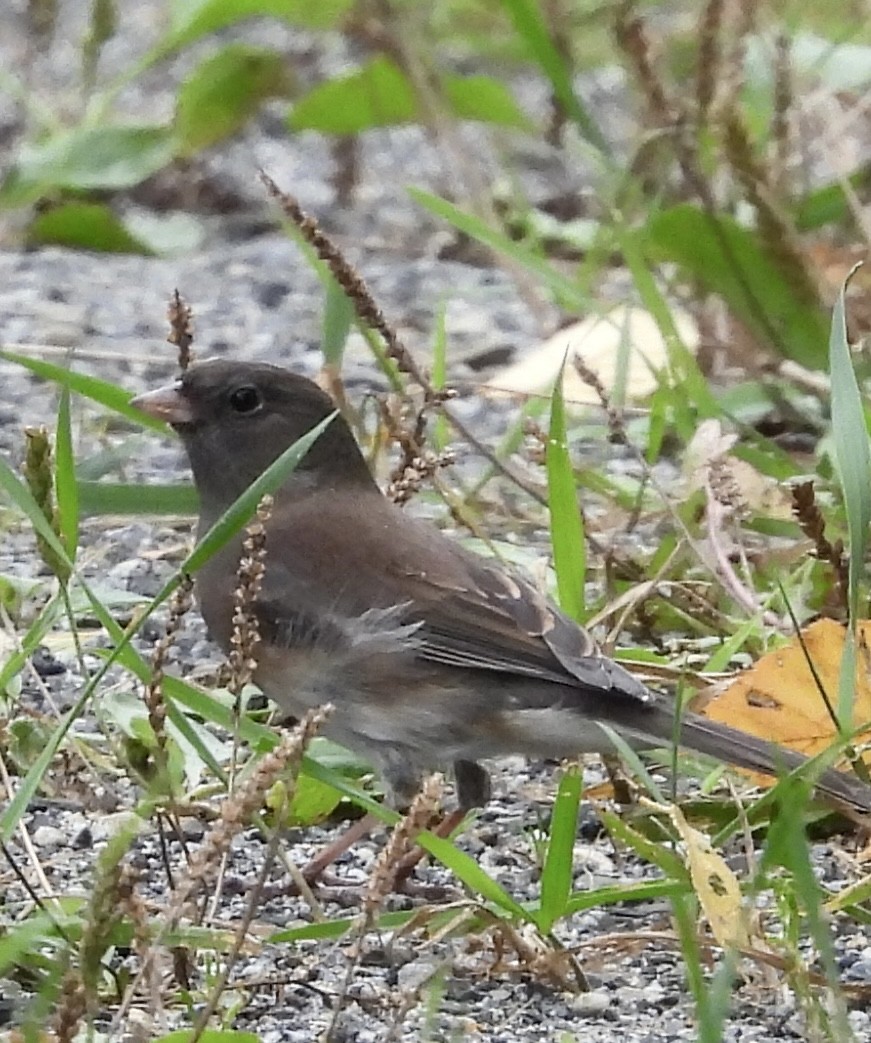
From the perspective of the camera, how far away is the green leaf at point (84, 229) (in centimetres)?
504

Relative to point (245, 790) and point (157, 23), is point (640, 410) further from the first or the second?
point (157, 23)

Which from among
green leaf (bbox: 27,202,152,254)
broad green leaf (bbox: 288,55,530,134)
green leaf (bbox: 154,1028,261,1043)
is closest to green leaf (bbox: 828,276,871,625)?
green leaf (bbox: 154,1028,261,1043)

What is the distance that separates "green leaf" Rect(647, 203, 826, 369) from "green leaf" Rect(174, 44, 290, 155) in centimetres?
187

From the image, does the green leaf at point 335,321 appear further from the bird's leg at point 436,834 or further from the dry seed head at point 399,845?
the dry seed head at point 399,845

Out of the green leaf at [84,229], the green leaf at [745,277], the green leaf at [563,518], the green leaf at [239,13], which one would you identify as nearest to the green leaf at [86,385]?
the green leaf at [563,518]

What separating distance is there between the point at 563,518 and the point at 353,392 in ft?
5.18

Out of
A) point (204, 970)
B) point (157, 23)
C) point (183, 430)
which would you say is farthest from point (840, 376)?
point (157, 23)

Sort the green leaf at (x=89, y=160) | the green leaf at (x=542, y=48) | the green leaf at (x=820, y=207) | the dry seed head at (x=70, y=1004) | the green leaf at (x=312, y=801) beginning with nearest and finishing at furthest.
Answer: the dry seed head at (x=70, y=1004) → the green leaf at (x=312, y=801) → the green leaf at (x=542, y=48) → the green leaf at (x=820, y=207) → the green leaf at (x=89, y=160)

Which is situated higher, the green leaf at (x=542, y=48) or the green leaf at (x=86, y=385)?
the green leaf at (x=542, y=48)

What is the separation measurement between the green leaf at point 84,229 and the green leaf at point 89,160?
5 centimetres

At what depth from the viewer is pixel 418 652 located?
8.35 feet

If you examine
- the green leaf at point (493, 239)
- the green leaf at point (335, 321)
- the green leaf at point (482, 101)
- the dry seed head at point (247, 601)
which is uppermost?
the green leaf at point (482, 101)

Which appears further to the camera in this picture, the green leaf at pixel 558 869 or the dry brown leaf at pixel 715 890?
the green leaf at pixel 558 869

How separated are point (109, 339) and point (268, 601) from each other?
1.91 metres
